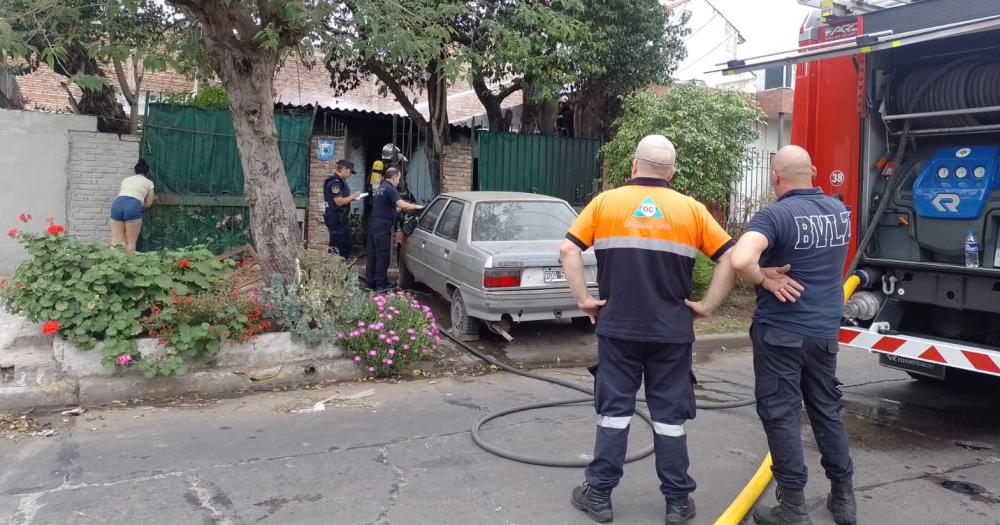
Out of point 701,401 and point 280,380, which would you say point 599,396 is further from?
point 280,380

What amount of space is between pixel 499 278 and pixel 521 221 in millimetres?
1144

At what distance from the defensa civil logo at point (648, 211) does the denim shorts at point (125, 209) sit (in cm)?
793

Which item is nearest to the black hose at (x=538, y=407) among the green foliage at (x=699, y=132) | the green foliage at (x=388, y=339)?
the green foliage at (x=388, y=339)

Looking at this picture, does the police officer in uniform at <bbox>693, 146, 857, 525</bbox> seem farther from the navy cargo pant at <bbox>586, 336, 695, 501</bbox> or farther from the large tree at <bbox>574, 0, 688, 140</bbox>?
the large tree at <bbox>574, 0, 688, 140</bbox>

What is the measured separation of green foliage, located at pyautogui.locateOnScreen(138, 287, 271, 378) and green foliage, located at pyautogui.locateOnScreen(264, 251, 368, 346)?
10.2 inches

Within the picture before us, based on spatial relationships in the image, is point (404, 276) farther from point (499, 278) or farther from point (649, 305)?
point (649, 305)

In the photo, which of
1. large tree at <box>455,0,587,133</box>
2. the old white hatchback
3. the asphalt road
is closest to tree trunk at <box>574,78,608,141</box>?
large tree at <box>455,0,587,133</box>

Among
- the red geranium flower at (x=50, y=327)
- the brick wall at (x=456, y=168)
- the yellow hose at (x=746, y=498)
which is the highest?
the brick wall at (x=456, y=168)

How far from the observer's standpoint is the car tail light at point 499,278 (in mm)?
7160

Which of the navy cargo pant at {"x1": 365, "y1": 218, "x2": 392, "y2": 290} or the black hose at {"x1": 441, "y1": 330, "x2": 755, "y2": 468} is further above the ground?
the navy cargo pant at {"x1": 365, "y1": 218, "x2": 392, "y2": 290}

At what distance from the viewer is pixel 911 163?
5.66m

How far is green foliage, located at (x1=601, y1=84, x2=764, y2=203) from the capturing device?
33.9 ft

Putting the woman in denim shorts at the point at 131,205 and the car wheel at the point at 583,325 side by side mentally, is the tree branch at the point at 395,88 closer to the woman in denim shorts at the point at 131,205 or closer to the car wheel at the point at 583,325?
the woman in denim shorts at the point at 131,205

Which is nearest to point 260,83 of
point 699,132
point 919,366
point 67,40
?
point 67,40
